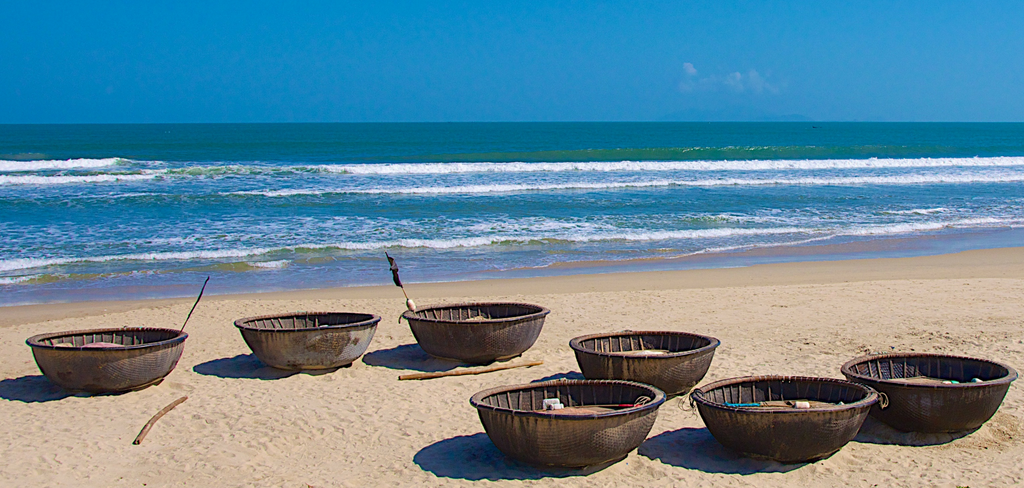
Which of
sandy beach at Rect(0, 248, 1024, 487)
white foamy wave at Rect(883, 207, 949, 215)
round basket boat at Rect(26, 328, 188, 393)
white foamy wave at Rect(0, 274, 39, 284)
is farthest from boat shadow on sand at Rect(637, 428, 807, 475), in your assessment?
white foamy wave at Rect(883, 207, 949, 215)

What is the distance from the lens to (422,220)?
682 inches

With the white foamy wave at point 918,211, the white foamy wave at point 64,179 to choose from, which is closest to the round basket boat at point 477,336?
the white foamy wave at point 918,211

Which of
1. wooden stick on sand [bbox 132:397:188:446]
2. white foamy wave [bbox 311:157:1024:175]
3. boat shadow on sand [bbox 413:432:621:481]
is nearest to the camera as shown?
boat shadow on sand [bbox 413:432:621:481]

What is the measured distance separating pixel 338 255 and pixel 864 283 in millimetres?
7904

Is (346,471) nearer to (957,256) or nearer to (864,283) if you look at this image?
(864,283)

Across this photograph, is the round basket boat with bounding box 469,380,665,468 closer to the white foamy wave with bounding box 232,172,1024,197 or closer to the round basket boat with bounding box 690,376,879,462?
the round basket boat with bounding box 690,376,879,462

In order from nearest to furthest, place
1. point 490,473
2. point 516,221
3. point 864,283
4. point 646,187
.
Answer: point 490,473 → point 864,283 → point 516,221 → point 646,187

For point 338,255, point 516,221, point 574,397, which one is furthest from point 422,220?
point 574,397

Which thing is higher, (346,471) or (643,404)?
(643,404)

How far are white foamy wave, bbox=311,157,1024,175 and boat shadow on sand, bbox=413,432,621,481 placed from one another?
84.1 feet

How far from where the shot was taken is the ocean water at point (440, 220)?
12133 mm

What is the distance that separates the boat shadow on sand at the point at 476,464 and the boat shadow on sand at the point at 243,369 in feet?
6.92

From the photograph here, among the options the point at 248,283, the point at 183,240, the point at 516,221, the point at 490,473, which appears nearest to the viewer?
the point at 490,473

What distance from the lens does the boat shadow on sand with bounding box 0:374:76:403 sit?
6137 mm
